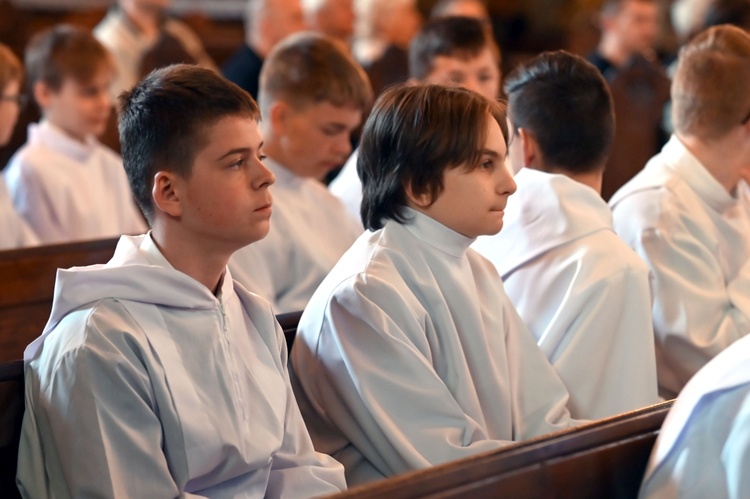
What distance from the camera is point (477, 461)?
1.68 meters

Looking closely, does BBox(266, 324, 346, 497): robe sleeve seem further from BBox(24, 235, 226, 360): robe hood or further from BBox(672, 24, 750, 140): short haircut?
BBox(672, 24, 750, 140): short haircut

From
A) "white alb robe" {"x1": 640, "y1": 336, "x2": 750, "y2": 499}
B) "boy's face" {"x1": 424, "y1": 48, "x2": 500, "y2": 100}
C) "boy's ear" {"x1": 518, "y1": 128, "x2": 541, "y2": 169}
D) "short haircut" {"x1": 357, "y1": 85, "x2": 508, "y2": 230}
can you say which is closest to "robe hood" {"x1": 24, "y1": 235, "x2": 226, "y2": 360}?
"short haircut" {"x1": 357, "y1": 85, "x2": 508, "y2": 230}

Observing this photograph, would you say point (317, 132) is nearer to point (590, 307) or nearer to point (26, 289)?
point (26, 289)

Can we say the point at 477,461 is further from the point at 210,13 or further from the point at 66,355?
the point at 210,13

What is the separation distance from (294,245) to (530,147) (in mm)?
957

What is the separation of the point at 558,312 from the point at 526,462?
3.63ft

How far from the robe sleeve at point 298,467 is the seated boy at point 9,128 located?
7.14 ft

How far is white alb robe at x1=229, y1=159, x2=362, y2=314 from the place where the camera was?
3.40 m

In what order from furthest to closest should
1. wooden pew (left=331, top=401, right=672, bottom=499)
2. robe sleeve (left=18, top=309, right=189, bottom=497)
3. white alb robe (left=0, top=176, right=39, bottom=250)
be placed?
1. white alb robe (left=0, top=176, right=39, bottom=250)
2. robe sleeve (left=18, top=309, right=189, bottom=497)
3. wooden pew (left=331, top=401, right=672, bottom=499)

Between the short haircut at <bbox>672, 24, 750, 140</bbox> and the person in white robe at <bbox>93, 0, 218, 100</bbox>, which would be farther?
the person in white robe at <bbox>93, 0, 218, 100</bbox>

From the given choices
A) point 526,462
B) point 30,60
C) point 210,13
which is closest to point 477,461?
point 526,462

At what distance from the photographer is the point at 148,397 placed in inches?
79.7

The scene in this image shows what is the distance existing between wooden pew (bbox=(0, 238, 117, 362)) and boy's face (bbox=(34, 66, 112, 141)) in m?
1.45

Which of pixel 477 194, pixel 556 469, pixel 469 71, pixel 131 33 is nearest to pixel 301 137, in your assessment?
pixel 469 71
